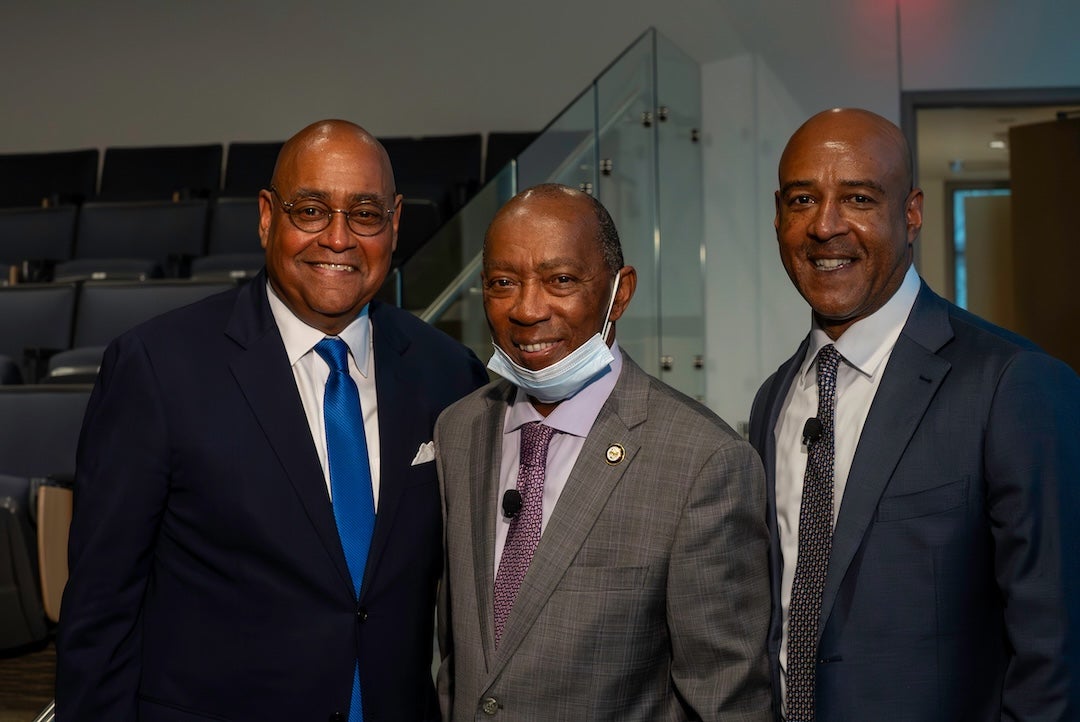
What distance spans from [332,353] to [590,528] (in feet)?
1.87

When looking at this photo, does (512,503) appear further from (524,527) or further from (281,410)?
(281,410)

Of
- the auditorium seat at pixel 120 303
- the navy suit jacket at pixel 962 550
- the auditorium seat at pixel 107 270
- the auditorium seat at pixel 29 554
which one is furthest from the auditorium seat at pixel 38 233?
the navy suit jacket at pixel 962 550

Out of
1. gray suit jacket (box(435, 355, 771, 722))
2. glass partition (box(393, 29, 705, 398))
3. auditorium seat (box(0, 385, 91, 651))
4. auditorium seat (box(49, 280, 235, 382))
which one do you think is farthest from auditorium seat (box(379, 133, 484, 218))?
gray suit jacket (box(435, 355, 771, 722))

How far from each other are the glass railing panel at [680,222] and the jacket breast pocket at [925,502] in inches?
143

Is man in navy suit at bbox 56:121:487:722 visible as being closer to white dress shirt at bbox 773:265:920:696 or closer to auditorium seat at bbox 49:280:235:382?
white dress shirt at bbox 773:265:920:696

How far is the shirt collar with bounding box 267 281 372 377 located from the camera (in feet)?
6.38

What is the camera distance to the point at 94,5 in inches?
365

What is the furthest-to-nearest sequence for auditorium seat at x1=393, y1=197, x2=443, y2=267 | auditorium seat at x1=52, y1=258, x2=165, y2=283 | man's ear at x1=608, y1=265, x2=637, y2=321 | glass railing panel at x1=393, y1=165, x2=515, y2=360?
1. auditorium seat at x1=52, y1=258, x2=165, y2=283
2. auditorium seat at x1=393, y1=197, x2=443, y2=267
3. glass railing panel at x1=393, y1=165, x2=515, y2=360
4. man's ear at x1=608, y1=265, x2=637, y2=321

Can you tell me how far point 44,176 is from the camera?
27.1 ft

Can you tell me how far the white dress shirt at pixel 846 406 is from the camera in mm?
1804

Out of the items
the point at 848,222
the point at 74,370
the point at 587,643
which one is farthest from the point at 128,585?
the point at 74,370

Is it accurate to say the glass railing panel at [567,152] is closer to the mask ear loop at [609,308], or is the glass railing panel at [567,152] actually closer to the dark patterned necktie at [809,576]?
the mask ear loop at [609,308]

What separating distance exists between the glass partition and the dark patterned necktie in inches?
83.5

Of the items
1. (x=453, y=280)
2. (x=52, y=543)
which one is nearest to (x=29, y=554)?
(x=52, y=543)
